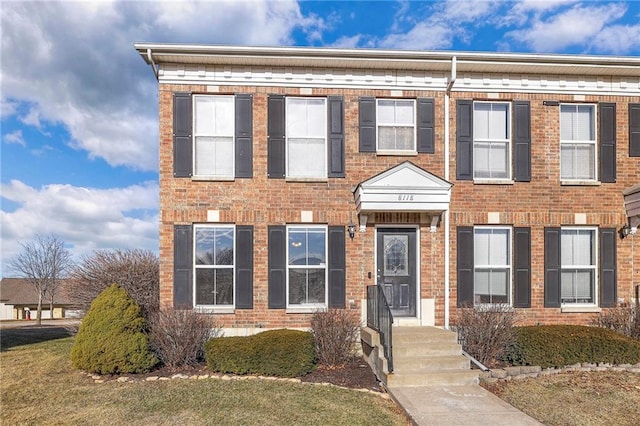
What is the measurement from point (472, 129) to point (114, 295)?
26.9ft

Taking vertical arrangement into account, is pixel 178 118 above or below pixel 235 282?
above

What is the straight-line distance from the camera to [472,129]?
9.59 meters

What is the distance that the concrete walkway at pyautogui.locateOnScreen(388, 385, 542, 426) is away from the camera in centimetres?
554

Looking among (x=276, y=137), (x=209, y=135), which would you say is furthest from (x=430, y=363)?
(x=209, y=135)

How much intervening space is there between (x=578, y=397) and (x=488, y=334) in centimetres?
177

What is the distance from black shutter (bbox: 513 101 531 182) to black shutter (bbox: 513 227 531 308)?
4.03 ft

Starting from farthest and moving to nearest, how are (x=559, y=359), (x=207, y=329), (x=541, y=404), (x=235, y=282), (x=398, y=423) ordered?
(x=235, y=282) → (x=207, y=329) → (x=559, y=359) → (x=541, y=404) → (x=398, y=423)

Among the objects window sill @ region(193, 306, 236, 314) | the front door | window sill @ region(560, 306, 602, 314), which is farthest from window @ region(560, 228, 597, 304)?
window sill @ region(193, 306, 236, 314)

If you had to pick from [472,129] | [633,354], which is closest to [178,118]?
[472,129]

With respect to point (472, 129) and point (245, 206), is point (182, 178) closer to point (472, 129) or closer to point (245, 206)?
point (245, 206)

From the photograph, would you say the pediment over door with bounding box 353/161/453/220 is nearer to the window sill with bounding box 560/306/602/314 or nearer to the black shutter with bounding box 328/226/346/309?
the black shutter with bounding box 328/226/346/309

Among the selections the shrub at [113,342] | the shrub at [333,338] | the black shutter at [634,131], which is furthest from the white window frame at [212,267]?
the black shutter at [634,131]

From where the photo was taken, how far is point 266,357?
766 centimetres

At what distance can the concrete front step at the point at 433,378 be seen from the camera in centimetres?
694
